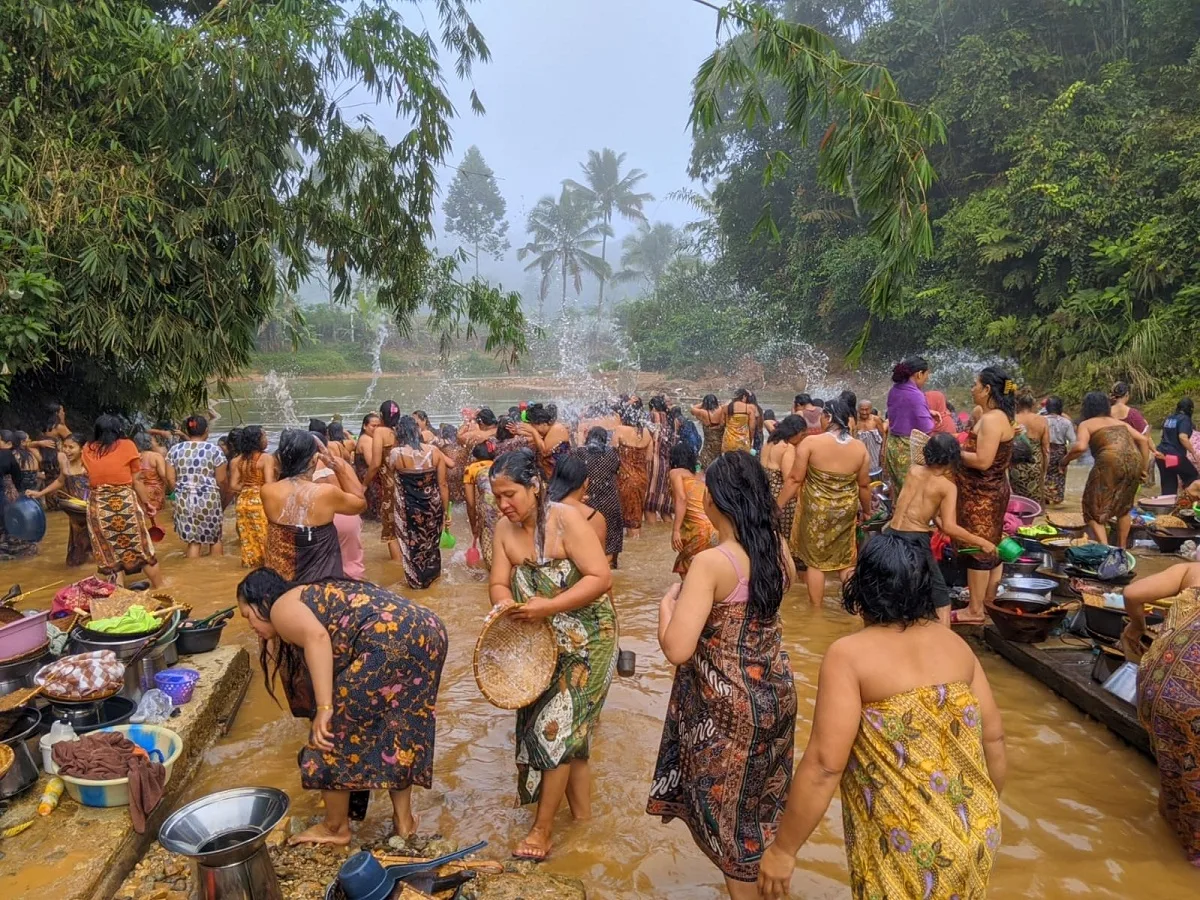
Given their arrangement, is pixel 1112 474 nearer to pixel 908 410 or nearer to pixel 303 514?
pixel 908 410

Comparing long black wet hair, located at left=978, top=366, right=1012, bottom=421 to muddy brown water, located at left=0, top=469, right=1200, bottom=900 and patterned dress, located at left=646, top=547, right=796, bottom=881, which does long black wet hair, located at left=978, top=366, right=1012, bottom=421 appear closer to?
muddy brown water, located at left=0, top=469, right=1200, bottom=900

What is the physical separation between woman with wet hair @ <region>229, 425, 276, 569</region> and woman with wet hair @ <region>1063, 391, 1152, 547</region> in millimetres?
7648

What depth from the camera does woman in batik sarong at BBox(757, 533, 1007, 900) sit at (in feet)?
6.26

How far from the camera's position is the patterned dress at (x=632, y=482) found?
9320mm

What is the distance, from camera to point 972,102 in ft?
65.0

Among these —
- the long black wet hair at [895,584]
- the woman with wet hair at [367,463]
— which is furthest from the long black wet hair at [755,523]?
the woman with wet hair at [367,463]

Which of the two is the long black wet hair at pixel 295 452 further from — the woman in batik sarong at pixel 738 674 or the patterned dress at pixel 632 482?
the patterned dress at pixel 632 482

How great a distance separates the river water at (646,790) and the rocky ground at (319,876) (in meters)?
0.25

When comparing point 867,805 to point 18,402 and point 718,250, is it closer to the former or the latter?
point 18,402

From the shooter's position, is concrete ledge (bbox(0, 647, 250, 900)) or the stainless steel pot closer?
concrete ledge (bbox(0, 647, 250, 900))

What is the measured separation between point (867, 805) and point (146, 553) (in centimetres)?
678

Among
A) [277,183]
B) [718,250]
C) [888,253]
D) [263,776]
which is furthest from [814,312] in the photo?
[263,776]

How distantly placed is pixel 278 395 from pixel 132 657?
34.0m

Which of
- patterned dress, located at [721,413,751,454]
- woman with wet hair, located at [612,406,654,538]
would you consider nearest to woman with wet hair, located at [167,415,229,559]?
woman with wet hair, located at [612,406,654,538]
